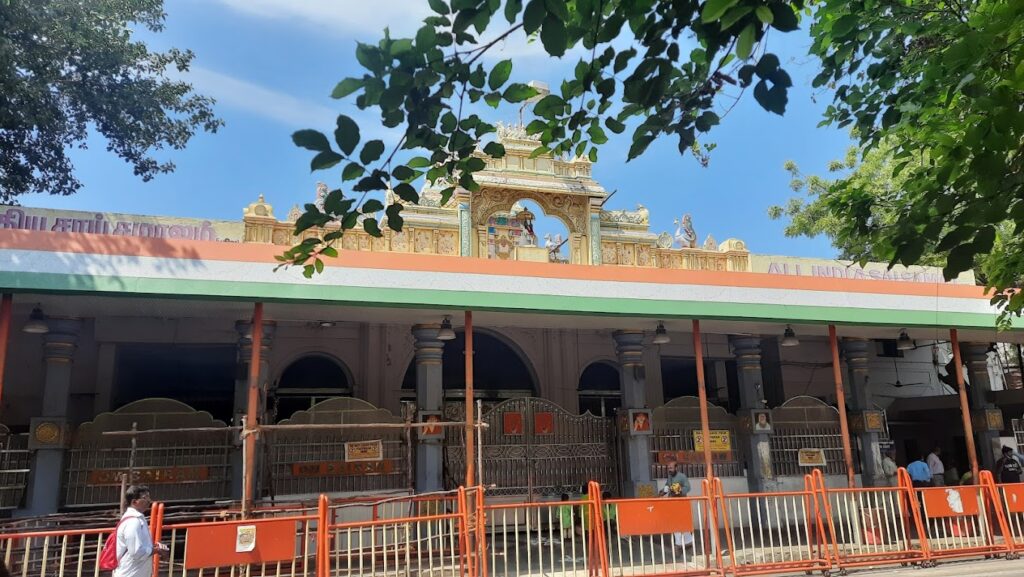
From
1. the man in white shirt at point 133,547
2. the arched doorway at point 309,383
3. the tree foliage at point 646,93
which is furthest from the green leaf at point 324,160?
the arched doorway at point 309,383

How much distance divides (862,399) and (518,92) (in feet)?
39.9

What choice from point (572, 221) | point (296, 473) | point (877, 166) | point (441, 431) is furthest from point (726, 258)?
point (296, 473)

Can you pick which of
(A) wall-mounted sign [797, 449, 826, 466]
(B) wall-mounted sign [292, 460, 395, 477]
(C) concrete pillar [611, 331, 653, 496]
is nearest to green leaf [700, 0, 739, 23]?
(B) wall-mounted sign [292, 460, 395, 477]

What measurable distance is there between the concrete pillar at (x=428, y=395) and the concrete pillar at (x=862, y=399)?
25.5ft

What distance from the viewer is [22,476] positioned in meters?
9.59

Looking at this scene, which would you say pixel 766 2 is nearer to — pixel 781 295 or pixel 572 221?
pixel 781 295

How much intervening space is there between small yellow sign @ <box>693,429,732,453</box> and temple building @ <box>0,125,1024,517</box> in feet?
0.14

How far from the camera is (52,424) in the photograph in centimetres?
929

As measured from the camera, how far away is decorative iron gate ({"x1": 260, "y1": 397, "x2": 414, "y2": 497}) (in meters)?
10.3

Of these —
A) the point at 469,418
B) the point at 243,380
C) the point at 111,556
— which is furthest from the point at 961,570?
the point at 243,380

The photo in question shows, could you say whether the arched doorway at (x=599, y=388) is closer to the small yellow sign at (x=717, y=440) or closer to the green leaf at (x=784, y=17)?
the small yellow sign at (x=717, y=440)

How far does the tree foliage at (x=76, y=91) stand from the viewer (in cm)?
1370

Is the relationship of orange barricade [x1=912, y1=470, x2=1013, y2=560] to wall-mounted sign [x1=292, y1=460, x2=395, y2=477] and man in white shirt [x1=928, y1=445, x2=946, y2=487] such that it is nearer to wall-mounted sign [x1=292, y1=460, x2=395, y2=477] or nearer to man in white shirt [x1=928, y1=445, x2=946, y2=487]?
man in white shirt [x1=928, y1=445, x2=946, y2=487]

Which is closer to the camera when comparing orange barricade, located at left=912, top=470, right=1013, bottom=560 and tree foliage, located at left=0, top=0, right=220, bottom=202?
orange barricade, located at left=912, top=470, right=1013, bottom=560
